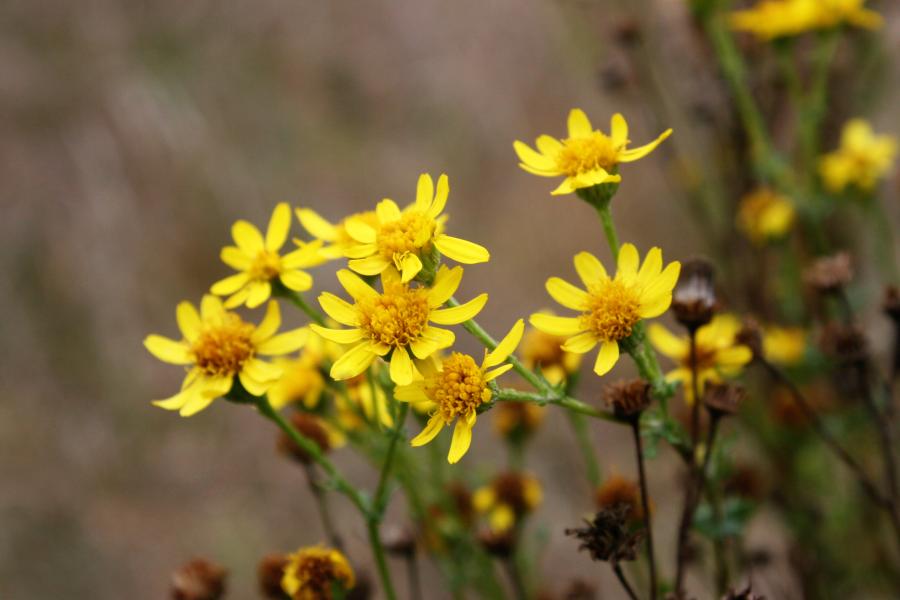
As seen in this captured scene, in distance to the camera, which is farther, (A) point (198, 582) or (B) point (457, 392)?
(A) point (198, 582)

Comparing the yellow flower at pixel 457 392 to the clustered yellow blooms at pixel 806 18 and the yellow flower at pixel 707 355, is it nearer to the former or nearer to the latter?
the yellow flower at pixel 707 355

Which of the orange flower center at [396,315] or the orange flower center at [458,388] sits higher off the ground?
the orange flower center at [396,315]

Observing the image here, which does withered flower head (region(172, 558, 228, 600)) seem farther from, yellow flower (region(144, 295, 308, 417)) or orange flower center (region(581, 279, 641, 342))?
orange flower center (region(581, 279, 641, 342))

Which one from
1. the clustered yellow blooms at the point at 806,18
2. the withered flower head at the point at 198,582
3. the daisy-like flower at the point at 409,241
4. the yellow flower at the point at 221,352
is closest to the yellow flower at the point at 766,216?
the clustered yellow blooms at the point at 806,18

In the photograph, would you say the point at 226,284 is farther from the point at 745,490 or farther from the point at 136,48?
the point at 136,48

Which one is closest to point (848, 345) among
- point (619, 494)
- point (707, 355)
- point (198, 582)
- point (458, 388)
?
point (707, 355)

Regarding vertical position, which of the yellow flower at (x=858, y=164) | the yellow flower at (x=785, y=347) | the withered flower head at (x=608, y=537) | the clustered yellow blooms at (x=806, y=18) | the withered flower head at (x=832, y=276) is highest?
the clustered yellow blooms at (x=806, y=18)

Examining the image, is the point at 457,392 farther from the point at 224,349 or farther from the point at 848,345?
the point at 848,345
